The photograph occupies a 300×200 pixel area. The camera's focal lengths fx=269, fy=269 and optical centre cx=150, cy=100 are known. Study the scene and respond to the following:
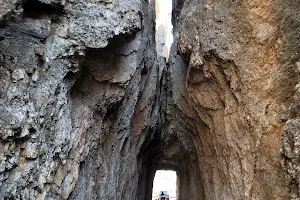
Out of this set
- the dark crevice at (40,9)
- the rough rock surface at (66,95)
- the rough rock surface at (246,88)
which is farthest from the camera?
the dark crevice at (40,9)

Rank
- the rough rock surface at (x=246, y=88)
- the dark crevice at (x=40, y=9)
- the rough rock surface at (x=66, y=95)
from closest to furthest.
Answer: the rough rock surface at (x=66, y=95) → the rough rock surface at (x=246, y=88) → the dark crevice at (x=40, y=9)

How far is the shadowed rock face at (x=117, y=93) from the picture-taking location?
9.44ft

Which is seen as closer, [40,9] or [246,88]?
[40,9]

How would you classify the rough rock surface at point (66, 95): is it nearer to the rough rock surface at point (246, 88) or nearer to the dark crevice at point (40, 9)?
the dark crevice at point (40, 9)

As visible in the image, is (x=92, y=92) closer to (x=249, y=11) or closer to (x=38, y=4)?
(x=38, y=4)

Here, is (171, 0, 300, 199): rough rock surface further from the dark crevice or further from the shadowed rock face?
the dark crevice

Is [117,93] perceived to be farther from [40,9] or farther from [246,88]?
[246,88]

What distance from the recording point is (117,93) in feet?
15.1

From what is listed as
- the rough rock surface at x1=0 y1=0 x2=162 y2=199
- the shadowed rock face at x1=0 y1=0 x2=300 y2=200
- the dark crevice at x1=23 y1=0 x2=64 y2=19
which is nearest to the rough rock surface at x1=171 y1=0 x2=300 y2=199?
the shadowed rock face at x1=0 y1=0 x2=300 y2=200

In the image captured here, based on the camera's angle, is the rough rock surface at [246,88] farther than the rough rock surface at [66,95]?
Yes

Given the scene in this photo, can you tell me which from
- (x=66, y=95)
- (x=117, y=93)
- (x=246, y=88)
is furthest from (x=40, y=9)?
(x=246, y=88)

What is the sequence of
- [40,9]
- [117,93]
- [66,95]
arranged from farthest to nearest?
[117,93] < [66,95] < [40,9]

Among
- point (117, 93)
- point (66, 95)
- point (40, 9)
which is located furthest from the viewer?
point (117, 93)

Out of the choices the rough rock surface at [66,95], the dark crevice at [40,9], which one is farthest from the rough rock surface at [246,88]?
the dark crevice at [40,9]
